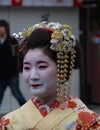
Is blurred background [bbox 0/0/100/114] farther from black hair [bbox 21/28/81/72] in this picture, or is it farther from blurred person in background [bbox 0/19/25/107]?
black hair [bbox 21/28/81/72]

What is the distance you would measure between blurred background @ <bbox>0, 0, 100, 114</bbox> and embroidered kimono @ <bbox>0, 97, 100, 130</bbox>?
6324 mm

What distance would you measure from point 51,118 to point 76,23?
7404 millimetres

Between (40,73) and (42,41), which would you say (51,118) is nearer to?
(40,73)

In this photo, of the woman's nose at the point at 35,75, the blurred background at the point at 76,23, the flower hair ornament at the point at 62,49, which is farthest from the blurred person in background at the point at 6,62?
the woman's nose at the point at 35,75

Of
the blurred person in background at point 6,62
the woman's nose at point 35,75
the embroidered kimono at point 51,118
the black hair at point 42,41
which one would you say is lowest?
the blurred person in background at point 6,62

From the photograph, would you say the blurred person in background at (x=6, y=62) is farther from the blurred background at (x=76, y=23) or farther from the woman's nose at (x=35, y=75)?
the woman's nose at (x=35, y=75)

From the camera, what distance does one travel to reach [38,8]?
9.72 metres

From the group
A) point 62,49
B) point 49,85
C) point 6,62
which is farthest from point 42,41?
point 6,62

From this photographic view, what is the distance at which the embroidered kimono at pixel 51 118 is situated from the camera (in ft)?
8.36

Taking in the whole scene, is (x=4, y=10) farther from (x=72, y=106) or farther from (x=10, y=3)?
(x=72, y=106)

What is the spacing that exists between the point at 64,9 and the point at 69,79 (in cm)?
730

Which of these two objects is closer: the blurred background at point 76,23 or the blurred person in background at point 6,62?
the blurred person in background at point 6,62

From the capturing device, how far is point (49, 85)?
2568 millimetres

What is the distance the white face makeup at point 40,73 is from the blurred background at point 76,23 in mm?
6371
